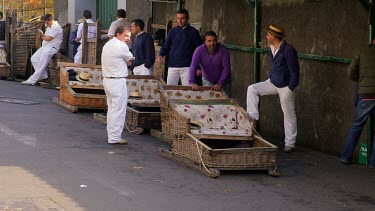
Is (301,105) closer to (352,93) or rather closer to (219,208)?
(352,93)

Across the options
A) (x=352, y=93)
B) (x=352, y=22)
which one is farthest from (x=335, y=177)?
(x=352, y=22)

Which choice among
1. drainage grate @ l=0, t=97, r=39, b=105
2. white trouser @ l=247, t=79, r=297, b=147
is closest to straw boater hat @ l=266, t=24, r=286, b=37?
white trouser @ l=247, t=79, r=297, b=147

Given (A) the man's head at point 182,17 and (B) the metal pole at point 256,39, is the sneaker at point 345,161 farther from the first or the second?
(A) the man's head at point 182,17

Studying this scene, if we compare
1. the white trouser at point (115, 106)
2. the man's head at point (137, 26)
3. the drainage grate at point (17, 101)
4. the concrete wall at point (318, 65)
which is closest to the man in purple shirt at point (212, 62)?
the concrete wall at point (318, 65)

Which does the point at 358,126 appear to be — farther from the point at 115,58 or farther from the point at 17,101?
the point at 17,101

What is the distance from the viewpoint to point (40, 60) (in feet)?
73.6

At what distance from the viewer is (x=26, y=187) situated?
9.66 meters

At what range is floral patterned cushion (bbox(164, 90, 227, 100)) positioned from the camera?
1342 cm

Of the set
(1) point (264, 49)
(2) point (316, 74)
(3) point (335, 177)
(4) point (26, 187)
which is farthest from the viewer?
(1) point (264, 49)

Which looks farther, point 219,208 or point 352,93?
point 352,93

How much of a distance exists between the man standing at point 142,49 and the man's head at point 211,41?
2962mm

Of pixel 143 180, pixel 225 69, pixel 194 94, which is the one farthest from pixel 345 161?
pixel 143 180

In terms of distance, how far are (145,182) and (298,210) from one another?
79.0 inches

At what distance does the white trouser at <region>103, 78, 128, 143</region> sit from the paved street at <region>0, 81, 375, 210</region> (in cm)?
25
